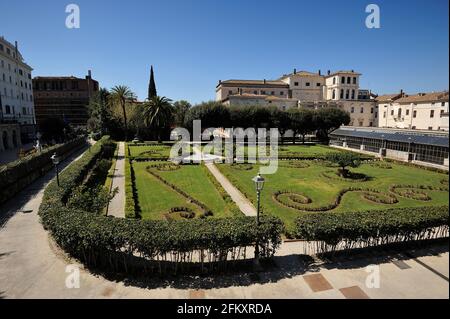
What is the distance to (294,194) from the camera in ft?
73.2

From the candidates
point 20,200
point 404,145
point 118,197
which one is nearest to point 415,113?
point 404,145

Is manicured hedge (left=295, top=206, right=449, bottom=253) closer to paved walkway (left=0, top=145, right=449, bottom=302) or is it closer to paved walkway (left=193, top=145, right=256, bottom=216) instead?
paved walkway (left=0, top=145, right=449, bottom=302)

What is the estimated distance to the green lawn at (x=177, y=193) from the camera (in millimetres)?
18497

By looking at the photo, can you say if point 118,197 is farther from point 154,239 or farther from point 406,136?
point 406,136

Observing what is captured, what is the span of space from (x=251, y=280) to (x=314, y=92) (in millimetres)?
85164

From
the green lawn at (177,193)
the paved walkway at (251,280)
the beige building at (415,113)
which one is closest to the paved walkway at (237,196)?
the green lawn at (177,193)

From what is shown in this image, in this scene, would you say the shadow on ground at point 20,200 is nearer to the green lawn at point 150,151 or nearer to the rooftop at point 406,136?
the green lawn at point 150,151

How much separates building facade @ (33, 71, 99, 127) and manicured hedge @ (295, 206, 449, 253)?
103972mm

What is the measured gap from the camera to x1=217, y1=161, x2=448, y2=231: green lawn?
19781mm

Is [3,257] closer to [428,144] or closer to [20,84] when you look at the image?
[428,144]

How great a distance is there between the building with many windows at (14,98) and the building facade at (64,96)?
32.3 metres

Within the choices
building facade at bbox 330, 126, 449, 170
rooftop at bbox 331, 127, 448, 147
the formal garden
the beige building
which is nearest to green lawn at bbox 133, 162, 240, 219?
the formal garden

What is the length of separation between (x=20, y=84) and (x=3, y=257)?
221 feet

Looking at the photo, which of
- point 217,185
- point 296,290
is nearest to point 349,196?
point 217,185
